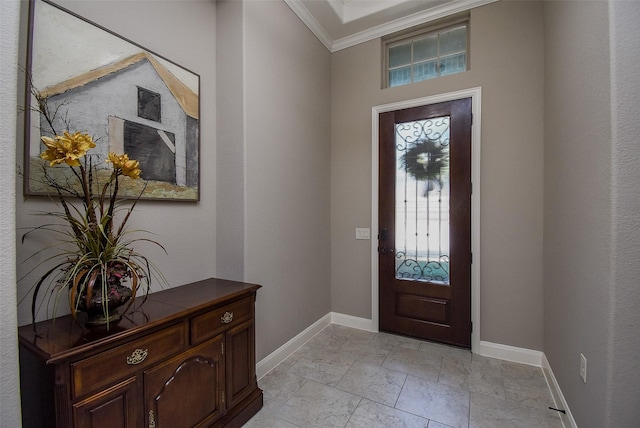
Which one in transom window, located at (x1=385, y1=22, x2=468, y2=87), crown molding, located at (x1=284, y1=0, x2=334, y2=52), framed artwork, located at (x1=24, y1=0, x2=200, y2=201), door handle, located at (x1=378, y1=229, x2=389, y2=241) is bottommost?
door handle, located at (x1=378, y1=229, x2=389, y2=241)

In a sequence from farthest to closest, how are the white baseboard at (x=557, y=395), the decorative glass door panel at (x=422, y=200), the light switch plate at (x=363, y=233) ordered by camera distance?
the light switch plate at (x=363, y=233) → the decorative glass door panel at (x=422, y=200) → the white baseboard at (x=557, y=395)

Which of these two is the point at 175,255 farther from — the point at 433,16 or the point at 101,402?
the point at 433,16

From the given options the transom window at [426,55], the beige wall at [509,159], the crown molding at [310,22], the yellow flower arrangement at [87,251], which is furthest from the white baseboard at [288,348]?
the crown molding at [310,22]

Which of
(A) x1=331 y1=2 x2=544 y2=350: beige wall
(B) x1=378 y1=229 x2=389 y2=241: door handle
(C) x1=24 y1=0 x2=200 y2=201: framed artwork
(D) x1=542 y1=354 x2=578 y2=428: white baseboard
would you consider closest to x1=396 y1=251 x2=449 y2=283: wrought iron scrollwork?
(B) x1=378 y1=229 x2=389 y2=241: door handle

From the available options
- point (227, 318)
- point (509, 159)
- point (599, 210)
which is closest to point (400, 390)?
point (227, 318)

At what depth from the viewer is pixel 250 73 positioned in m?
2.14

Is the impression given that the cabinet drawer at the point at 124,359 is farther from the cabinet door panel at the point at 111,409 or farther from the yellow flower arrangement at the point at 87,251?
the yellow flower arrangement at the point at 87,251

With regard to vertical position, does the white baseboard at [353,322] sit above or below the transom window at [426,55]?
below

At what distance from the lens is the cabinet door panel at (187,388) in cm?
129

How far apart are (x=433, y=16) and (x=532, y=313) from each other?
300 centimetres

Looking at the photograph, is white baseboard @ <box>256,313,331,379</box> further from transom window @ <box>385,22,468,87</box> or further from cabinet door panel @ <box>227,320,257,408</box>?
transom window @ <box>385,22,468,87</box>

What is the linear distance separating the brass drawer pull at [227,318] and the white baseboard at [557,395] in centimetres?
211

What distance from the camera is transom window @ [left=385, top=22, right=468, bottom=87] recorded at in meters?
2.74

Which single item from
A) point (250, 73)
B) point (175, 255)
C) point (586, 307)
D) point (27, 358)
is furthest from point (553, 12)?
point (27, 358)
